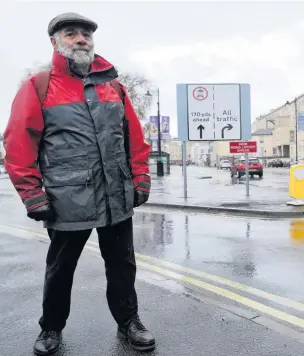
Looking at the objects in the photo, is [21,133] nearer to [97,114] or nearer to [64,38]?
[97,114]

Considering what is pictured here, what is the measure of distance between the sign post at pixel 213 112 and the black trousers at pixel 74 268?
1087 centimetres

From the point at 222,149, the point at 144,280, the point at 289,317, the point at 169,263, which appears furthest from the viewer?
the point at 222,149

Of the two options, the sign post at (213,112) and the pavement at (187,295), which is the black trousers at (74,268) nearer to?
the pavement at (187,295)

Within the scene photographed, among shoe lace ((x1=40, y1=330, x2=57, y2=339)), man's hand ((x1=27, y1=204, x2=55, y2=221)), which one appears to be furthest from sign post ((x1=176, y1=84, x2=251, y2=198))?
man's hand ((x1=27, y1=204, x2=55, y2=221))

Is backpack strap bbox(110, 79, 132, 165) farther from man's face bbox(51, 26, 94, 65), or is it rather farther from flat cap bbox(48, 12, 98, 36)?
flat cap bbox(48, 12, 98, 36)

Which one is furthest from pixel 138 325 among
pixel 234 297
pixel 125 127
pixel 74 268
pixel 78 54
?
pixel 78 54

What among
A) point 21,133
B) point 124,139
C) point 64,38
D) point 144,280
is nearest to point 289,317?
point 144,280

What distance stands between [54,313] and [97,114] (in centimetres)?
139

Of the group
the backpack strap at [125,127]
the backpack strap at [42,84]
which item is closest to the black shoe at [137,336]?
the backpack strap at [125,127]

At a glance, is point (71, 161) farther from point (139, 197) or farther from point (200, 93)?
point (200, 93)

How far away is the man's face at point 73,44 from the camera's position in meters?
2.88

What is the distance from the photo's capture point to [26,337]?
3266 millimetres

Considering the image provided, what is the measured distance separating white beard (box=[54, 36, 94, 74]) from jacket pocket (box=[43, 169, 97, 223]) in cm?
70

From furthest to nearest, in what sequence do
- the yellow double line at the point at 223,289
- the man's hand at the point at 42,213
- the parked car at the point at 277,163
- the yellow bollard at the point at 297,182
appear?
the parked car at the point at 277,163, the yellow bollard at the point at 297,182, the yellow double line at the point at 223,289, the man's hand at the point at 42,213
